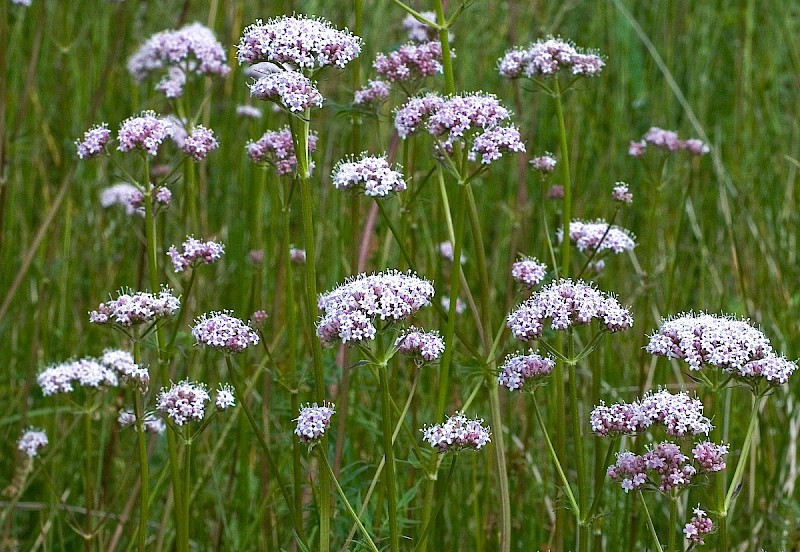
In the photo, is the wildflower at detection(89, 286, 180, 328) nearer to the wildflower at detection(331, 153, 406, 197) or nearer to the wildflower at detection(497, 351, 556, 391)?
the wildflower at detection(331, 153, 406, 197)

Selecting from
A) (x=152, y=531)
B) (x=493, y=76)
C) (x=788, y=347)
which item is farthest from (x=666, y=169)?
(x=152, y=531)

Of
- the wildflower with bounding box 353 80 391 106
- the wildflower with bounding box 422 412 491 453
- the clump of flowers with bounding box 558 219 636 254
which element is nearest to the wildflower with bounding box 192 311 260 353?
the wildflower with bounding box 422 412 491 453

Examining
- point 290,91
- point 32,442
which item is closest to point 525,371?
point 290,91

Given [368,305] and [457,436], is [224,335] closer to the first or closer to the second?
[368,305]

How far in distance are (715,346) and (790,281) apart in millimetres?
2308

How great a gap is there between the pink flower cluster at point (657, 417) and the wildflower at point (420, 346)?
355 mm

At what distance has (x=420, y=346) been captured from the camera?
2191 mm

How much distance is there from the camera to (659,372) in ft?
10.9

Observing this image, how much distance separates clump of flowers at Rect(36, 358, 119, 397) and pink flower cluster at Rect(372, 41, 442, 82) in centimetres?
108

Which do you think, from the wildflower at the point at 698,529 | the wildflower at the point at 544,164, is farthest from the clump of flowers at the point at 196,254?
the wildflower at the point at 698,529

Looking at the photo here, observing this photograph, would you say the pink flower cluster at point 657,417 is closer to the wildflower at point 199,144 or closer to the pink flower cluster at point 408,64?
the pink flower cluster at point 408,64

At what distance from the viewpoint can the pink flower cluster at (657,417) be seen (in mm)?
2049

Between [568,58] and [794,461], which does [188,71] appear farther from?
[794,461]

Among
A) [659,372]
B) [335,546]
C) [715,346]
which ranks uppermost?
[659,372]
